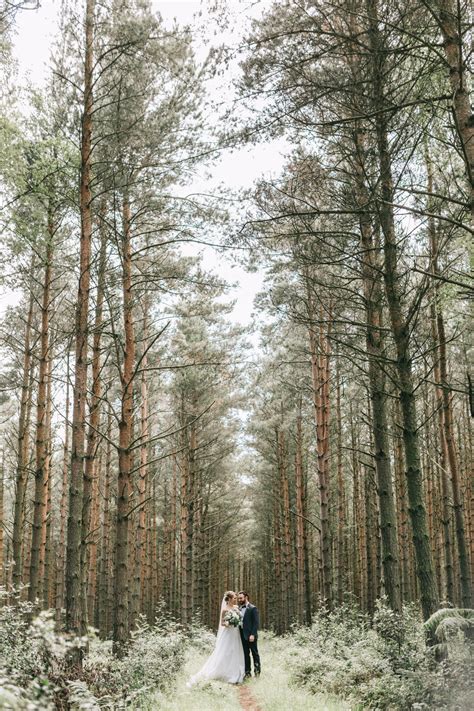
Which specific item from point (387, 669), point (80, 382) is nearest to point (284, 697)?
point (387, 669)

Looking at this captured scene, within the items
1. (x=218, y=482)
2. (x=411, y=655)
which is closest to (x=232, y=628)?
(x=411, y=655)

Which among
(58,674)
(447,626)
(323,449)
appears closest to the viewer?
(447,626)

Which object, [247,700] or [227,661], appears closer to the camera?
[247,700]

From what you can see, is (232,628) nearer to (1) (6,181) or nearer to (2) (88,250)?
(2) (88,250)

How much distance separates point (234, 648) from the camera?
34.2ft

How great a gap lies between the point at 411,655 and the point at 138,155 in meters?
7.59

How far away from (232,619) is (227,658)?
67 centimetres

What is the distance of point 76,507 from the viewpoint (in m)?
7.12

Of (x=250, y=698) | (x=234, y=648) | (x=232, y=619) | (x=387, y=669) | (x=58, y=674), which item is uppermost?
(x=58, y=674)

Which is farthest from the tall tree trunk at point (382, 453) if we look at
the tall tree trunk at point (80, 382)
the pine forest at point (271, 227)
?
the tall tree trunk at point (80, 382)

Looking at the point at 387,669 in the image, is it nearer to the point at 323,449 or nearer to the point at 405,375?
the point at 405,375

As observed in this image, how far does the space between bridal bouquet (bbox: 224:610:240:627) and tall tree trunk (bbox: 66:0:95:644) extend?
3.73 metres

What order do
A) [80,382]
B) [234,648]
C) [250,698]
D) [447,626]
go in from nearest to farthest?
1. [447,626]
2. [80,382]
3. [250,698]
4. [234,648]

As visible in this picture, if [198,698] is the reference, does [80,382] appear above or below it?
above
